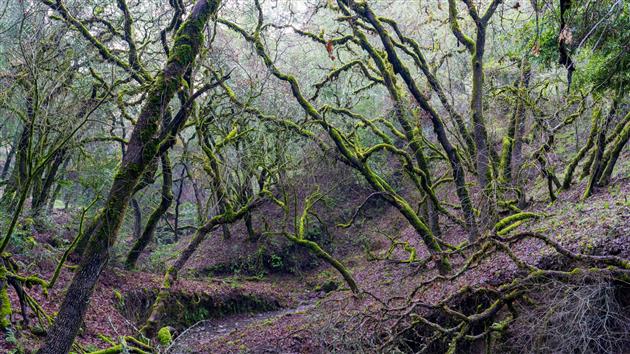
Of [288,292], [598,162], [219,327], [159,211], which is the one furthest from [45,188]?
[598,162]

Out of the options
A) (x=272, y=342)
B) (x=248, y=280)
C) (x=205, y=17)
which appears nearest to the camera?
(x=205, y=17)

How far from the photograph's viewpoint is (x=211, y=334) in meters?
10.9

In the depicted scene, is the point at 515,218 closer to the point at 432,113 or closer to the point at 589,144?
the point at 589,144

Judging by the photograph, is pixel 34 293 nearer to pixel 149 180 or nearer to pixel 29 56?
pixel 149 180

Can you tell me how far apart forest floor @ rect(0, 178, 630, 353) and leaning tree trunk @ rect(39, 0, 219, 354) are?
0.79 meters

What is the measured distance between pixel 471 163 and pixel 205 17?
7003 millimetres

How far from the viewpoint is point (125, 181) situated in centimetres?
505

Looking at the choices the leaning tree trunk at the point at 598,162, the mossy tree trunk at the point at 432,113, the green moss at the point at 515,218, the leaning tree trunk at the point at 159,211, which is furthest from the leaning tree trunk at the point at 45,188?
the leaning tree trunk at the point at 598,162

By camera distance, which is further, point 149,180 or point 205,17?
point 149,180

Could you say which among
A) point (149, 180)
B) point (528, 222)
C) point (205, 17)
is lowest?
point (149, 180)

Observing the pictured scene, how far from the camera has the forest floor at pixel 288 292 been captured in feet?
23.6

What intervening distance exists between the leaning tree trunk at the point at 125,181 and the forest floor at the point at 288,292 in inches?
31.2

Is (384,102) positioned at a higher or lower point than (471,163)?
higher

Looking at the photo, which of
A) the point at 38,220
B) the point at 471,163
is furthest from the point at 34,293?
the point at 471,163
